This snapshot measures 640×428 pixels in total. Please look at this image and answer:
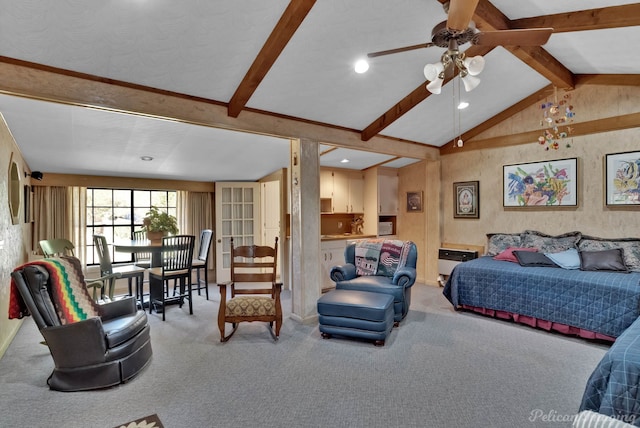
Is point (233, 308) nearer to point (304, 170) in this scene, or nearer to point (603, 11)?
point (304, 170)

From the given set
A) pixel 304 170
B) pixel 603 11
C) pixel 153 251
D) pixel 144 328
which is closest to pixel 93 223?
pixel 153 251

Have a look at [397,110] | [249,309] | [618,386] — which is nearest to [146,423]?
[249,309]

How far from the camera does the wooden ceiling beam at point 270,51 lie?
2404 mm

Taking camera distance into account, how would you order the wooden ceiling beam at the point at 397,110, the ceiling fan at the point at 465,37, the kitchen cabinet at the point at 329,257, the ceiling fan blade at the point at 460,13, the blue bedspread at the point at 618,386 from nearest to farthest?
the blue bedspread at the point at 618,386, the ceiling fan blade at the point at 460,13, the ceiling fan at the point at 465,37, the wooden ceiling beam at the point at 397,110, the kitchen cabinet at the point at 329,257

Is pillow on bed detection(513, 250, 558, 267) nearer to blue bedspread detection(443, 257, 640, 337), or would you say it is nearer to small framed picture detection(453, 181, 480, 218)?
blue bedspread detection(443, 257, 640, 337)

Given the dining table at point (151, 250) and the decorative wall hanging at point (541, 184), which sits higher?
the decorative wall hanging at point (541, 184)

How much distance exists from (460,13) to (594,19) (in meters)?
1.71

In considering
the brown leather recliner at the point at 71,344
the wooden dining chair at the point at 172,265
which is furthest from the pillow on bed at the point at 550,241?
the brown leather recliner at the point at 71,344

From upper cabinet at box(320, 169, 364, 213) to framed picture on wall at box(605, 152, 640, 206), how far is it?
3689 millimetres

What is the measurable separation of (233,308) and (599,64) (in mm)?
5004

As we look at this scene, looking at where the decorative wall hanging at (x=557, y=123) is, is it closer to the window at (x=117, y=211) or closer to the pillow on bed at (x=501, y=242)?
the pillow on bed at (x=501, y=242)

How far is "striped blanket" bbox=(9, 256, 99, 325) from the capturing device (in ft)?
8.40

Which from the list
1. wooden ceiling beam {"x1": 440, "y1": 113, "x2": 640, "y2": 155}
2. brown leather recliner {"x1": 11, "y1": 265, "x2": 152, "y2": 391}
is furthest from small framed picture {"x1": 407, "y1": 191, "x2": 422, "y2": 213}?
brown leather recliner {"x1": 11, "y1": 265, "x2": 152, "y2": 391}

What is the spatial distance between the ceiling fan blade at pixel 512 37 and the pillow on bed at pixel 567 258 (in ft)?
9.49
